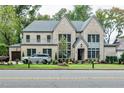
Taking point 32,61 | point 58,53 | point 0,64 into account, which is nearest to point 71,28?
point 58,53

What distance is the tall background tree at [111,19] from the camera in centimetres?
5556

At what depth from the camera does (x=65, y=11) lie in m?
53.2

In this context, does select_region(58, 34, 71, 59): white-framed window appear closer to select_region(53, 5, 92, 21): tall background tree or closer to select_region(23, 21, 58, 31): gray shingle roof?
select_region(23, 21, 58, 31): gray shingle roof

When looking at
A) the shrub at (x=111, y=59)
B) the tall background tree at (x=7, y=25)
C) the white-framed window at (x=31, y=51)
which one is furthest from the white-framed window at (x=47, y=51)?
the shrub at (x=111, y=59)

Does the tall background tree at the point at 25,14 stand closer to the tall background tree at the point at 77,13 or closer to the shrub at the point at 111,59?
the tall background tree at the point at 77,13

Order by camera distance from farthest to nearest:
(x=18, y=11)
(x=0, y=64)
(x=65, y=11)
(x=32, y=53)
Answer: (x=65, y=11)
(x=18, y=11)
(x=32, y=53)
(x=0, y=64)

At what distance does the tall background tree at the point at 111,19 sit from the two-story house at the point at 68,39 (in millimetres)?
3922

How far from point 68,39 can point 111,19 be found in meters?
9.92

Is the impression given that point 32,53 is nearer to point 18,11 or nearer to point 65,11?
point 18,11

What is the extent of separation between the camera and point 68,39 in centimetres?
4959

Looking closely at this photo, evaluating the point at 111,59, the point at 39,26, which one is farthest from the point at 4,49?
the point at 111,59

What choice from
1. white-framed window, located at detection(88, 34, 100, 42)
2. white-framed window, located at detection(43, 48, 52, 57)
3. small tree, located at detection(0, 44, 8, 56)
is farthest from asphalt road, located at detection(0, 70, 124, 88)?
white-framed window, located at detection(88, 34, 100, 42)

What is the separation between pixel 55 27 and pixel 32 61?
979 centimetres

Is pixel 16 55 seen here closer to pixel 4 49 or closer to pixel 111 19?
pixel 4 49
